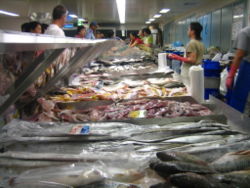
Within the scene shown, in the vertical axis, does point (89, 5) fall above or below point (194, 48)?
above

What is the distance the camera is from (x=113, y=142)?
1.71 m

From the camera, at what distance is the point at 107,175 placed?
4.19ft

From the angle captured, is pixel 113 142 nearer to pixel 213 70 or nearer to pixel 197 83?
pixel 197 83

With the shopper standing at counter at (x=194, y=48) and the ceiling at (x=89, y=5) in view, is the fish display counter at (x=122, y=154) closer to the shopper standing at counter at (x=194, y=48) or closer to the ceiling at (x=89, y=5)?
the shopper standing at counter at (x=194, y=48)

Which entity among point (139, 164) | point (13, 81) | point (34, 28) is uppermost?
point (34, 28)

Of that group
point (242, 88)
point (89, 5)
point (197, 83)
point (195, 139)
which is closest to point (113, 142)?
point (195, 139)

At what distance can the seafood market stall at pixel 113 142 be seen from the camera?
46.8 inches

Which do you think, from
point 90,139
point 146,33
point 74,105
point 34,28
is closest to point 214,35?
point 146,33

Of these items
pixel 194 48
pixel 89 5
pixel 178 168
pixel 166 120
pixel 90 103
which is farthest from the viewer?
pixel 89 5

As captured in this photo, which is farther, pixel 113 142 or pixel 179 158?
pixel 113 142

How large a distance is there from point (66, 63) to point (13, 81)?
4.87 ft

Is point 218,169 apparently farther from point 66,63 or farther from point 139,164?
point 66,63

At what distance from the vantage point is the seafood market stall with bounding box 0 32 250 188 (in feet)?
3.90

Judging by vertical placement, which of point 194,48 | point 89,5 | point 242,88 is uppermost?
point 89,5
